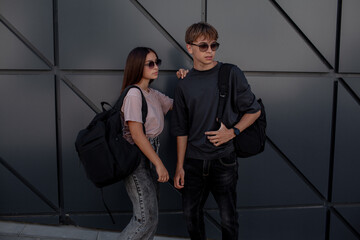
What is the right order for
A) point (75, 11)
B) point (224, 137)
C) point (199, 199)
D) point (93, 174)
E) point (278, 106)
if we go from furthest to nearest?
1. point (278, 106)
2. point (75, 11)
3. point (199, 199)
4. point (224, 137)
5. point (93, 174)

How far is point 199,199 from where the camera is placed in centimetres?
231

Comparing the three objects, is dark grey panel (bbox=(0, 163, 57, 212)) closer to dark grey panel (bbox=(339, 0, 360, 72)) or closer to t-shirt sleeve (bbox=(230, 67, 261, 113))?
t-shirt sleeve (bbox=(230, 67, 261, 113))

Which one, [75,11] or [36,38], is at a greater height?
[75,11]

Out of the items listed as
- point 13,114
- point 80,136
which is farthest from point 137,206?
point 13,114

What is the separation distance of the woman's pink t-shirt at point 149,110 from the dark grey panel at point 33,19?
50.5 inches

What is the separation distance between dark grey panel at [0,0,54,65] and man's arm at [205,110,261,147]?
184 cm

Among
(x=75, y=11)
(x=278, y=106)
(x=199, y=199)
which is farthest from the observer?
(x=278, y=106)

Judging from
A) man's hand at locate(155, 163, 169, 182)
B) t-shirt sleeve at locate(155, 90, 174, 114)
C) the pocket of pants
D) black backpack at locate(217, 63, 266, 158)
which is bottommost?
man's hand at locate(155, 163, 169, 182)

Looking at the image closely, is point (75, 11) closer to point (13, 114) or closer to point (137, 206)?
point (13, 114)

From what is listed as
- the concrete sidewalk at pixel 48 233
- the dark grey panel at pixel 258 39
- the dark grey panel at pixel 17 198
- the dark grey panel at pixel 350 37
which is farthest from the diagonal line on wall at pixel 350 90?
the dark grey panel at pixel 17 198

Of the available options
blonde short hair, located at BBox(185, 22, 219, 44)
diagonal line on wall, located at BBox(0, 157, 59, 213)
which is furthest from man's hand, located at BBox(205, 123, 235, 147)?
diagonal line on wall, located at BBox(0, 157, 59, 213)

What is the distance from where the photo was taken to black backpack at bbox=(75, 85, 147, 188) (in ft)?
6.45

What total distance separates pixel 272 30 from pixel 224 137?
56.8 inches

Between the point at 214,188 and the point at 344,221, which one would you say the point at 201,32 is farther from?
the point at 344,221
